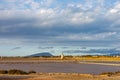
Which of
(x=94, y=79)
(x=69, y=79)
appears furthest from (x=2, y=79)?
(x=94, y=79)

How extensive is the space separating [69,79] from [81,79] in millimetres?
1473

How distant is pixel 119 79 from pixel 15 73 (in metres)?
16.2

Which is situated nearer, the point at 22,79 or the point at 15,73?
the point at 22,79

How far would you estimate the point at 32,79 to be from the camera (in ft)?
130

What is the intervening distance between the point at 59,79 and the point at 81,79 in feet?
8.66

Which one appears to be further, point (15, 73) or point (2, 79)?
point (15, 73)

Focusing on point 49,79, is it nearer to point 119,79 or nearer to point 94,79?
point 94,79

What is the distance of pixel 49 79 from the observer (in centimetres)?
3922

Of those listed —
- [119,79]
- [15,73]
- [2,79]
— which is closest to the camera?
[2,79]

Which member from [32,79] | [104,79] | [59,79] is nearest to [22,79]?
[32,79]

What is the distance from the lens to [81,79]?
4038 centimetres

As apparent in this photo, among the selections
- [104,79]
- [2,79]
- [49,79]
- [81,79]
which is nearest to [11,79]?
[2,79]

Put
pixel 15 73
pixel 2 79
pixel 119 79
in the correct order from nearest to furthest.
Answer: pixel 2 79 → pixel 119 79 → pixel 15 73

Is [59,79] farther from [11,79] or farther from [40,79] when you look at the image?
[11,79]
